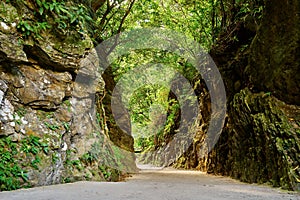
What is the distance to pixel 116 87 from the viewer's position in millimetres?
11469

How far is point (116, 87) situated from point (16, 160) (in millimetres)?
7405

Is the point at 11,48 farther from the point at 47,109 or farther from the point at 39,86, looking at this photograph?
the point at 47,109

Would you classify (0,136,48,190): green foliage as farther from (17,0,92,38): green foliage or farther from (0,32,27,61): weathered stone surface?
(17,0,92,38): green foliage

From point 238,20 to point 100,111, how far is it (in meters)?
5.32

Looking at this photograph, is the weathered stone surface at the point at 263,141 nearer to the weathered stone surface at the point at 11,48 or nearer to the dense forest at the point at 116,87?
the dense forest at the point at 116,87

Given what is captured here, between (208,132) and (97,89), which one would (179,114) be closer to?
(208,132)

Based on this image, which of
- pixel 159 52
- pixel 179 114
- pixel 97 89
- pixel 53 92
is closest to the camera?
pixel 53 92

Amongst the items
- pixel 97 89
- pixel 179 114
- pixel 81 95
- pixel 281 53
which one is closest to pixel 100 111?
pixel 97 89

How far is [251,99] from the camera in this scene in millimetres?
6887

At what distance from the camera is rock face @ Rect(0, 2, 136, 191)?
4.40 metres

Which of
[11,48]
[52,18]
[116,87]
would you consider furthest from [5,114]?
[116,87]

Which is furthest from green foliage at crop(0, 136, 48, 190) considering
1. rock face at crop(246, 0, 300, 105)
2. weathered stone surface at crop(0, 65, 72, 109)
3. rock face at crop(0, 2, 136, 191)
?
rock face at crop(246, 0, 300, 105)

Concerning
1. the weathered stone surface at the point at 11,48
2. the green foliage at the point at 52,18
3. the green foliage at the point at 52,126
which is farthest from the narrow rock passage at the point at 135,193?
the green foliage at the point at 52,18

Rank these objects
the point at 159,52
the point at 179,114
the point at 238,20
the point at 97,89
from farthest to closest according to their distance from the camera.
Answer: the point at 179,114 < the point at 159,52 < the point at 238,20 < the point at 97,89
